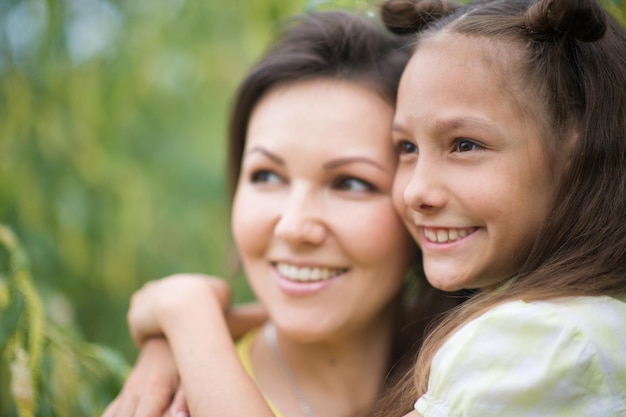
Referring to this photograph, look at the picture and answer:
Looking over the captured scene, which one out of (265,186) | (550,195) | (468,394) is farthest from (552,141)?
(265,186)

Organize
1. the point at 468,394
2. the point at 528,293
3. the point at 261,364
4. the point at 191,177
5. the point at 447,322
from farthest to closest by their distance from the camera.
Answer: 1. the point at 191,177
2. the point at 261,364
3. the point at 447,322
4. the point at 528,293
5. the point at 468,394

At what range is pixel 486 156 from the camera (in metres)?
1.19

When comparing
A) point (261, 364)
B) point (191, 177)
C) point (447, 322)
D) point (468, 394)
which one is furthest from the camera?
point (191, 177)

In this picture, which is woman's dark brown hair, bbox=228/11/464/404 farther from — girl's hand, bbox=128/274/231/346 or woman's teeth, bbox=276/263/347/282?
girl's hand, bbox=128/274/231/346

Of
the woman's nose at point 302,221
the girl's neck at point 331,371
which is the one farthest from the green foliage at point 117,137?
the woman's nose at point 302,221

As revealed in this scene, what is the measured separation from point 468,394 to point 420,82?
551 millimetres

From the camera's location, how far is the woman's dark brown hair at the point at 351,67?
1.58 metres

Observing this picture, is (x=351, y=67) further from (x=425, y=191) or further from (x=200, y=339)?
(x=200, y=339)

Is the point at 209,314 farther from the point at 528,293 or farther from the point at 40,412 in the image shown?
the point at 528,293

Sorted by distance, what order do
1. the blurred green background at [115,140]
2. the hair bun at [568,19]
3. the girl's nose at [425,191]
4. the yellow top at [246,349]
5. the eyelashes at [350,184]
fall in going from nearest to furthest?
the hair bun at [568,19]
the girl's nose at [425,191]
the eyelashes at [350,184]
the yellow top at [246,349]
the blurred green background at [115,140]

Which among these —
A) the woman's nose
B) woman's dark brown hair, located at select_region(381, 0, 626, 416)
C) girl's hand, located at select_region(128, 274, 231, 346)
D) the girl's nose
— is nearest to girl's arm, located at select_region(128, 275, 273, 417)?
girl's hand, located at select_region(128, 274, 231, 346)

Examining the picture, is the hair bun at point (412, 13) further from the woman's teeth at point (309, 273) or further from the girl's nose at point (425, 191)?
Answer: the woman's teeth at point (309, 273)

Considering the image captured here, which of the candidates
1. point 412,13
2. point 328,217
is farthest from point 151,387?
point 412,13

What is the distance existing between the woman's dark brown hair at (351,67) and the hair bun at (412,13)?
76mm
